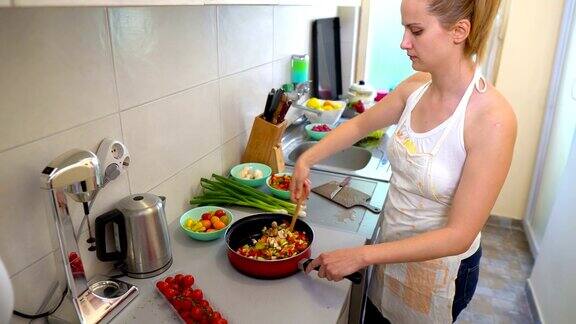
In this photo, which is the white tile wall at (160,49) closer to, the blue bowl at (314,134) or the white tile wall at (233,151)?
the white tile wall at (233,151)

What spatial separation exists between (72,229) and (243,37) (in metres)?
0.95

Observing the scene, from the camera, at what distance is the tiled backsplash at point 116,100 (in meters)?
0.79

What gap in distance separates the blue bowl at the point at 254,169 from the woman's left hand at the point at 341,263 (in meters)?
0.57

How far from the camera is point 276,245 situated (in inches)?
43.9

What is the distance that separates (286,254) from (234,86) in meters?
0.72

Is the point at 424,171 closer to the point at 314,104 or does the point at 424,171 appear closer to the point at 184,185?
the point at 184,185

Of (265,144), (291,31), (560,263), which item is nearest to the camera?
(265,144)

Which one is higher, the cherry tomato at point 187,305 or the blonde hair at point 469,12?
the blonde hair at point 469,12

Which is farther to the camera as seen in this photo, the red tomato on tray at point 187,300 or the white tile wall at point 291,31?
the white tile wall at point 291,31

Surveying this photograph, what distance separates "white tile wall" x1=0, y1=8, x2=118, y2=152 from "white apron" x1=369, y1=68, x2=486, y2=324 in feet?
2.49

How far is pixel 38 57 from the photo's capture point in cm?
80

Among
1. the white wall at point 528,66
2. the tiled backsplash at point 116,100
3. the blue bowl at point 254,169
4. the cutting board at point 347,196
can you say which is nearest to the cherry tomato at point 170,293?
the tiled backsplash at point 116,100

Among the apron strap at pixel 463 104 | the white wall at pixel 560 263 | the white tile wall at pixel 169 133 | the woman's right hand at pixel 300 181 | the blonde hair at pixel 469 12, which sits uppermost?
the blonde hair at pixel 469 12

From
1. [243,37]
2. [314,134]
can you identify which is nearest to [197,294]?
[243,37]
